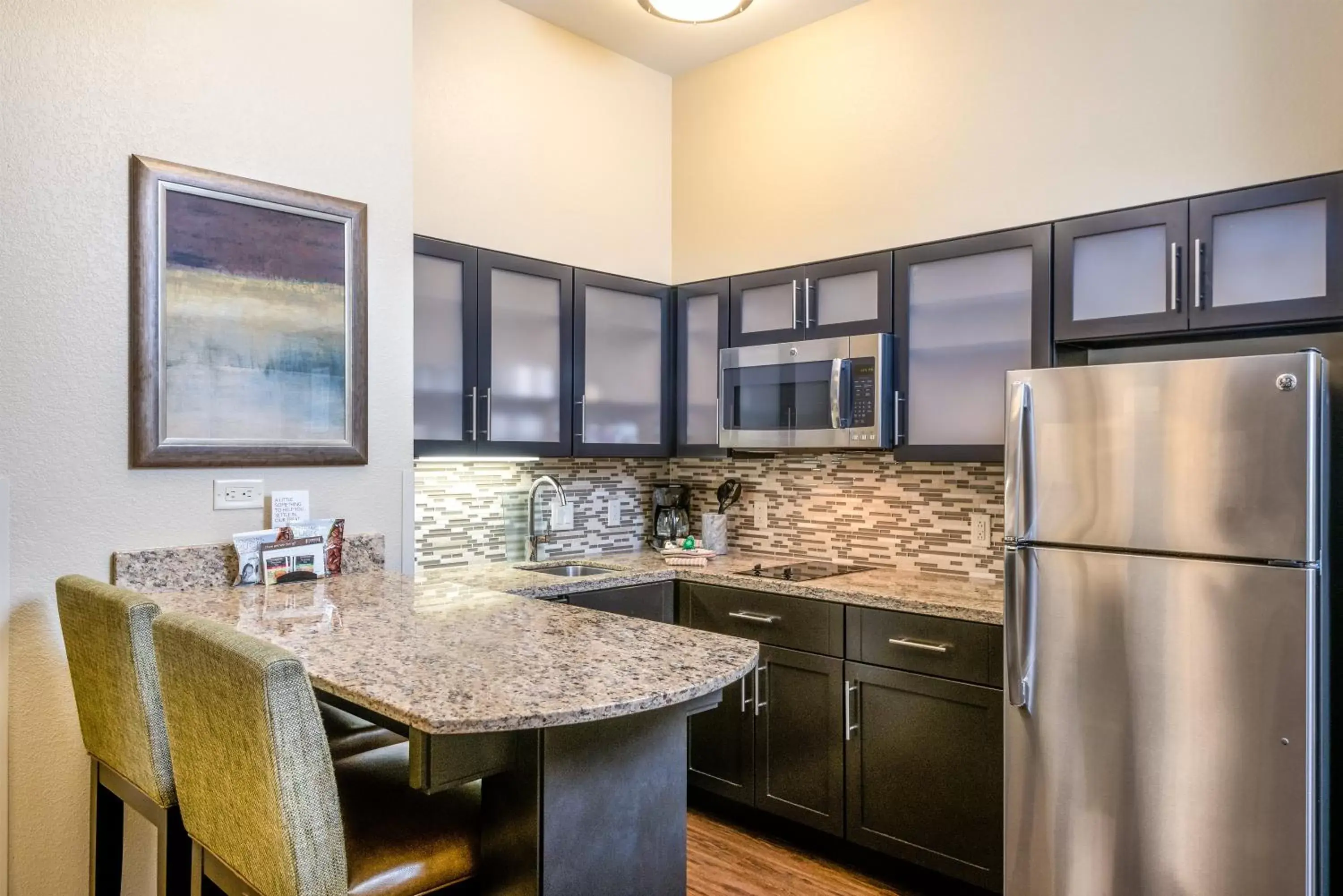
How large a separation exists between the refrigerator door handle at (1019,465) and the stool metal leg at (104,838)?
7.05 ft

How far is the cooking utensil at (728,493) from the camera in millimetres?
3707

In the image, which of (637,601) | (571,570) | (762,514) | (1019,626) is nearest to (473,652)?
(1019,626)

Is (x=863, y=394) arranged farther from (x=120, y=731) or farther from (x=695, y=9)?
(x=120, y=731)

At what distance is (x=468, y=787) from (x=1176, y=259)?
2.24 meters

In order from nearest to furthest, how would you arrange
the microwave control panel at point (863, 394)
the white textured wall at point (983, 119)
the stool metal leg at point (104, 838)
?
the stool metal leg at point (104, 838) → the white textured wall at point (983, 119) → the microwave control panel at point (863, 394)

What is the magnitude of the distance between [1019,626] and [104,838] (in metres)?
2.15

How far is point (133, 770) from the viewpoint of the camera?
5.10 feet

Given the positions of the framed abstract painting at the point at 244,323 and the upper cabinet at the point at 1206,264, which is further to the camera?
the upper cabinet at the point at 1206,264

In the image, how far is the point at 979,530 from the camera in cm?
296

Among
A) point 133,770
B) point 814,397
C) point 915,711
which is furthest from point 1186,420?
point 133,770

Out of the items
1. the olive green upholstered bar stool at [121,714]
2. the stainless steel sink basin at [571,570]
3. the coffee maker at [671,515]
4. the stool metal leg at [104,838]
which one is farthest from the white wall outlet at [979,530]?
the stool metal leg at [104,838]

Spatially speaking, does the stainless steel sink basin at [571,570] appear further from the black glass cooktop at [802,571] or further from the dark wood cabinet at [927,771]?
the dark wood cabinet at [927,771]

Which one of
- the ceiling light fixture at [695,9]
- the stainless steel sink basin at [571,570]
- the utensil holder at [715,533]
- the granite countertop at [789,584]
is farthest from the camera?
the utensil holder at [715,533]

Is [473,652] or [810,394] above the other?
[810,394]
